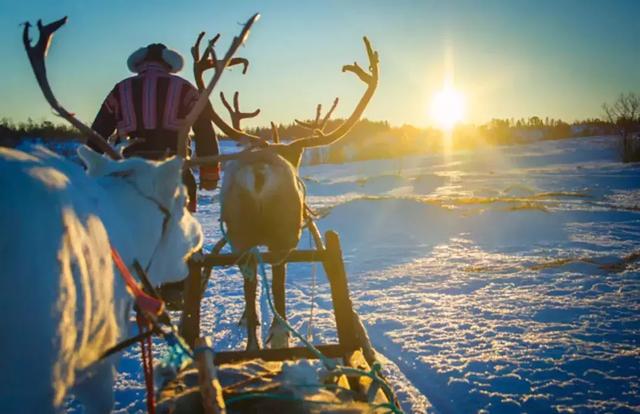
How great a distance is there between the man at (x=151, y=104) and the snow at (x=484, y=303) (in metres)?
1.70

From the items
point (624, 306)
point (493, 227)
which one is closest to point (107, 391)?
point (624, 306)

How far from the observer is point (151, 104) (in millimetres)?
3566

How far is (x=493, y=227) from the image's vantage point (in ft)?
29.6

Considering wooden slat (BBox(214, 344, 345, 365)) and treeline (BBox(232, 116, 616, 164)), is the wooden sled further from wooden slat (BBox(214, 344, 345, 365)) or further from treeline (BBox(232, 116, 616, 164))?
treeline (BBox(232, 116, 616, 164))

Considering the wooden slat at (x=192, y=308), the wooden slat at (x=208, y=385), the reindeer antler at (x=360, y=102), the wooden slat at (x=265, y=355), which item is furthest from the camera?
the reindeer antler at (x=360, y=102)

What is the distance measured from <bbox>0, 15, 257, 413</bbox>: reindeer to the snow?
149 centimetres

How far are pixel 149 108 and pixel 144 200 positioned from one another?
2.12m

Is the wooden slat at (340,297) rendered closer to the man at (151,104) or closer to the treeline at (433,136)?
the man at (151,104)

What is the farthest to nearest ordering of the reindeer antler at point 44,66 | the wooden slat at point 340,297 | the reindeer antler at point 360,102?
the reindeer antler at point 360,102
the wooden slat at point 340,297
the reindeer antler at point 44,66

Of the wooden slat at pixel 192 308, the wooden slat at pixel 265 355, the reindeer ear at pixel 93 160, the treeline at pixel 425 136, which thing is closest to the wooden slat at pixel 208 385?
the wooden slat at pixel 265 355

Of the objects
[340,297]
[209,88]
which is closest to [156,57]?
[209,88]

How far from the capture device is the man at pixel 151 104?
Result: 3.57 meters

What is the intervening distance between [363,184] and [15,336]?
18.5m

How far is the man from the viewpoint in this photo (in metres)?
3.57
